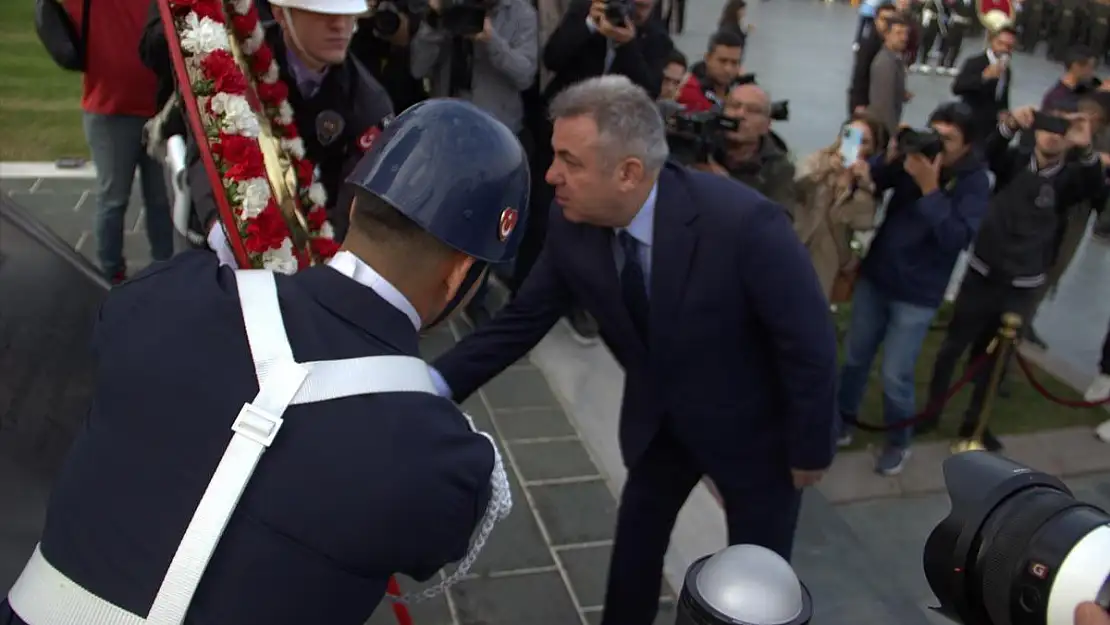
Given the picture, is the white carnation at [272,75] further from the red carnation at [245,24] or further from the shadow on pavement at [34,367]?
the shadow on pavement at [34,367]

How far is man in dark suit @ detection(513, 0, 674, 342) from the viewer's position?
489 centimetres

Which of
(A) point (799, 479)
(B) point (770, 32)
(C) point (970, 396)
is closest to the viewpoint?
(A) point (799, 479)

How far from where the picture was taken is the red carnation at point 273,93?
116 inches

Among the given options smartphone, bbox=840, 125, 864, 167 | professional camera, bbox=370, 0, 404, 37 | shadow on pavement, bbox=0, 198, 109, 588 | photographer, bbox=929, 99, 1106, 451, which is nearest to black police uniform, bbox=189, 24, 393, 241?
shadow on pavement, bbox=0, 198, 109, 588

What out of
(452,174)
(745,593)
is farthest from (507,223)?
(745,593)

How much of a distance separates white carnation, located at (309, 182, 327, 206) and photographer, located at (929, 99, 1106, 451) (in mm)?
3116

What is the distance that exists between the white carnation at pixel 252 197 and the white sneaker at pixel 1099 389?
16.0 feet

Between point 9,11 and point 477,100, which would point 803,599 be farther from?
point 9,11

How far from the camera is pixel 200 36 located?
2.64 meters

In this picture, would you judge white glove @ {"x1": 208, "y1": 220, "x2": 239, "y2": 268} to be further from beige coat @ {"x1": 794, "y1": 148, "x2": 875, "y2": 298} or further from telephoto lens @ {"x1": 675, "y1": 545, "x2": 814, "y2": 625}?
beige coat @ {"x1": 794, "y1": 148, "x2": 875, "y2": 298}

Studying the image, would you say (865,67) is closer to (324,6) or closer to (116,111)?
(116,111)

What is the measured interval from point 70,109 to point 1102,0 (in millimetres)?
21251

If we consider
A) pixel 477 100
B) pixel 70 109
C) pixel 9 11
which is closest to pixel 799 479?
pixel 477 100

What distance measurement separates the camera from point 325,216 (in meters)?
3.17
